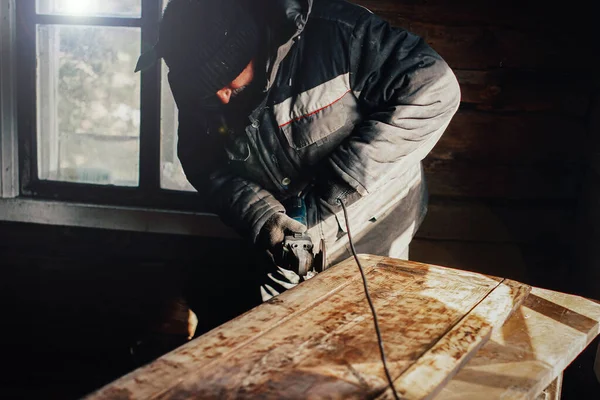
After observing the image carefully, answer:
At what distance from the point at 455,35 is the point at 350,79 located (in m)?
0.76

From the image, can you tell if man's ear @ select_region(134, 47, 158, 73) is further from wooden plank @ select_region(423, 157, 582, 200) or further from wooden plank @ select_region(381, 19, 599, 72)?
wooden plank @ select_region(423, 157, 582, 200)

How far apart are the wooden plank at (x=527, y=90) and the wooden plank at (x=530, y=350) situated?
1240mm

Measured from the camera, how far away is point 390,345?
1.24 m

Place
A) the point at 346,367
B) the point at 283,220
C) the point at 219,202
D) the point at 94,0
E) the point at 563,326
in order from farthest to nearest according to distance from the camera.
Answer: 1. the point at 94,0
2. the point at 219,202
3. the point at 283,220
4. the point at 563,326
5. the point at 346,367

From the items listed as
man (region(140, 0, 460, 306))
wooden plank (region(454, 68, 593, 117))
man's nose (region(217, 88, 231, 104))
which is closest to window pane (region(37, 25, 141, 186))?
man (region(140, 0, 460, 306))

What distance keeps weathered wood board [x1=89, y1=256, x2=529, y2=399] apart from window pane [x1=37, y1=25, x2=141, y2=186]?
5.72ft

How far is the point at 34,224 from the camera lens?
3166mm

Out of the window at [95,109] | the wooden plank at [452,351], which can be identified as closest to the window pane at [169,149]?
the window at [95,109]

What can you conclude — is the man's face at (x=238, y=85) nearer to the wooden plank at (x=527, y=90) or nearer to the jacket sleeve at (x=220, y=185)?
the jacket sleeve at (x=220, y=185)

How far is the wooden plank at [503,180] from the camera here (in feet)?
8.87

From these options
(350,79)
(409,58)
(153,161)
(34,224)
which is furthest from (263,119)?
(34,224)

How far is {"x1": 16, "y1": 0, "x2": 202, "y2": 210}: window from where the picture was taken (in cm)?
288

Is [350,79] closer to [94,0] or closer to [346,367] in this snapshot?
[346,367]

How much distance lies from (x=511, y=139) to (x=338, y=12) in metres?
1.09
